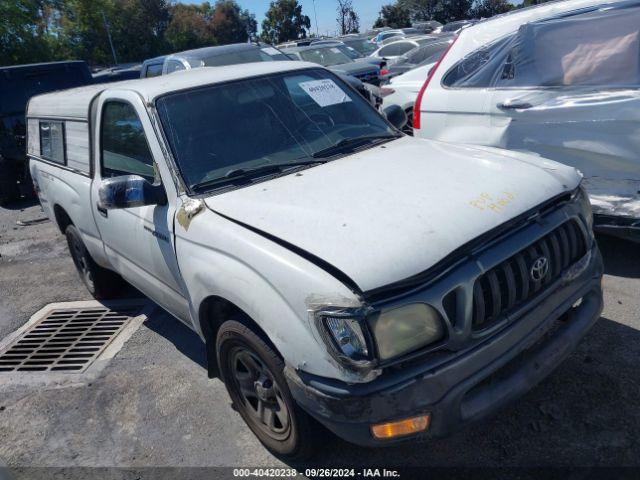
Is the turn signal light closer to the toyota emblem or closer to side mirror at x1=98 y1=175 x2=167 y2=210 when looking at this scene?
the toyota emblem

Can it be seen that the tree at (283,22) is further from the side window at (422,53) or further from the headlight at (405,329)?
the headlight at (405,329)

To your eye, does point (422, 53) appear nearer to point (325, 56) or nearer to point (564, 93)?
point (325, 56)

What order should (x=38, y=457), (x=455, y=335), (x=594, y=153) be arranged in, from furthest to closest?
(x=594, y=153) < (x=38, y=457) < (x=455, y=335)

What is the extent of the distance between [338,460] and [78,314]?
10.7ft

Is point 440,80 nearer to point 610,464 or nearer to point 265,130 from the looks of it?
point 265,130

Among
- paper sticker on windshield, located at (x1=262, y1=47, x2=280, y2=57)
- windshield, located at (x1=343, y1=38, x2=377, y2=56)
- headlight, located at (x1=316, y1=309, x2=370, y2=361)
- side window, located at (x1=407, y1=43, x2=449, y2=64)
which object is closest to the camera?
headlight, located at (x1=316, y1=309, x2=370, y2=361)

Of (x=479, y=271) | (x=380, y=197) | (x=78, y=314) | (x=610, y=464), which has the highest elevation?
(x=380, y=197)

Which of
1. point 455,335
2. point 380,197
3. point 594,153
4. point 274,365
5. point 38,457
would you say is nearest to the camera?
point 455,335

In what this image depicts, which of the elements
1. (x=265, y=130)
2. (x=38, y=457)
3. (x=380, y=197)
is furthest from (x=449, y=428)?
(x=38, y=457)

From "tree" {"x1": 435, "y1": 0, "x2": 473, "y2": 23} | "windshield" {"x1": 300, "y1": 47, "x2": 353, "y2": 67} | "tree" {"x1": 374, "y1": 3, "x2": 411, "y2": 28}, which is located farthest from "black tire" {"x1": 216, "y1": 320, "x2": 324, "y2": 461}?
"tree" {"x1": 374, "y1": 3, "x2": 411, "y2": 28}

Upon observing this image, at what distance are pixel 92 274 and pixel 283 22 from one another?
6542 cm

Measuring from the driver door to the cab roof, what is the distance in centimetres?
12

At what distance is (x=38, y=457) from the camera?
3.17 meters

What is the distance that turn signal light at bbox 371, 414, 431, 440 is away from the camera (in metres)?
2.12
